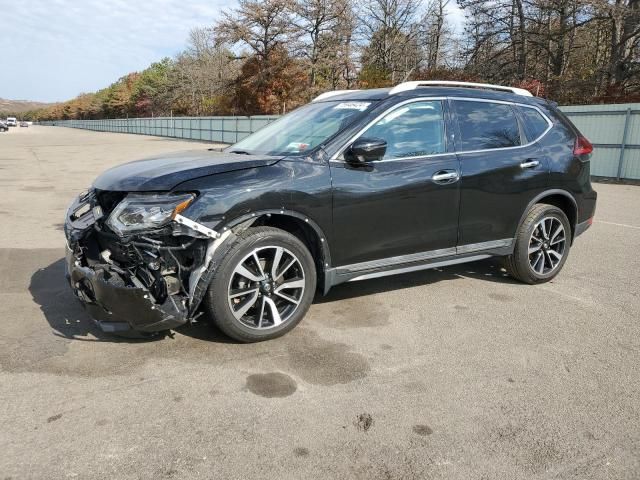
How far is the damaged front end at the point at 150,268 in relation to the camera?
10.8 feet

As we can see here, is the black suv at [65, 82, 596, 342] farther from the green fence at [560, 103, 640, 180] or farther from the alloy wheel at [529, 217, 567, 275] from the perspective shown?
the green fence at [560, 103, 640, 180]

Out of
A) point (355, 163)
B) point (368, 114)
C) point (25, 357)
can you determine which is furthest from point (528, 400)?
point (25, 357)

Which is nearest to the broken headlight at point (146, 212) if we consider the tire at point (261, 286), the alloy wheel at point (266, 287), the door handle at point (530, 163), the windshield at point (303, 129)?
the tire at point (261, 286)

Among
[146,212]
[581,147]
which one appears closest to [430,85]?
[581,147]

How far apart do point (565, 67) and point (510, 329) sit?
29.7 metres

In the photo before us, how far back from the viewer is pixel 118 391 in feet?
10.2

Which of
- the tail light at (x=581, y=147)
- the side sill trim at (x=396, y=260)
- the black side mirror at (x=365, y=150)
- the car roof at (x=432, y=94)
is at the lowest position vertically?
the side sill trim at (x=396, y=260)

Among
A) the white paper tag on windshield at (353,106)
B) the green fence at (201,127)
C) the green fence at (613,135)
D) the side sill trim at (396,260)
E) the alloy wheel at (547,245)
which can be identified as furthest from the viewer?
the green fence at (201,127)

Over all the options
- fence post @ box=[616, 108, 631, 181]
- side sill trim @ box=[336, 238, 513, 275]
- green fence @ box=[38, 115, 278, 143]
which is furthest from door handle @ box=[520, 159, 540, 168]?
green fence @ box=[38, 115, 278, 143]

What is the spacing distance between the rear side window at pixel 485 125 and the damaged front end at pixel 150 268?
7.81ft

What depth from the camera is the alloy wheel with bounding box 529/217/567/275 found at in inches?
202

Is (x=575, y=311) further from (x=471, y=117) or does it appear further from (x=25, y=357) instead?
(x=25, y=357)

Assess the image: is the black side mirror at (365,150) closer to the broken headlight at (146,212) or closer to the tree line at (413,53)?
the broken headlight at (146,212)

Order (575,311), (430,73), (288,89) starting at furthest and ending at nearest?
(288,89) → (430,73) → (575,311)
